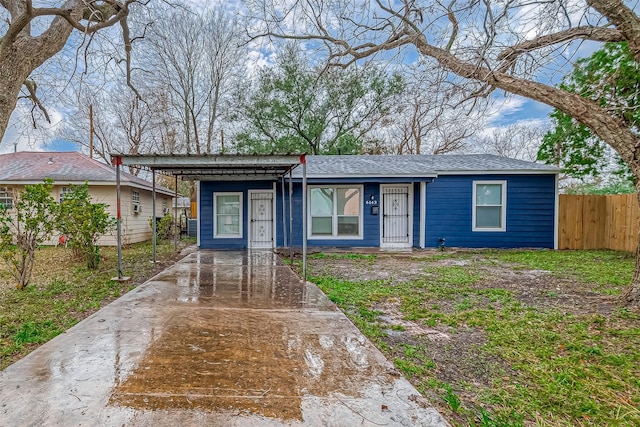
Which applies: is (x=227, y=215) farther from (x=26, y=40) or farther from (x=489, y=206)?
(x=489, y=206)

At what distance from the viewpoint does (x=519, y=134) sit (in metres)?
21.6

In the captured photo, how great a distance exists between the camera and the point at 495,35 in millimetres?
5105

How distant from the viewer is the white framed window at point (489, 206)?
10.2m

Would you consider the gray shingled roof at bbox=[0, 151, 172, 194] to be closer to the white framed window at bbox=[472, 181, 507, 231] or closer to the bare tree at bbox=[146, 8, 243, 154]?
the bare tree at bbox=[146, 8, 243, 154]

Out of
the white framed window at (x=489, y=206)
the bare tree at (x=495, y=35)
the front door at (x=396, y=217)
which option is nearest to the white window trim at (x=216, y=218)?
the front door at (x=396, y=217)

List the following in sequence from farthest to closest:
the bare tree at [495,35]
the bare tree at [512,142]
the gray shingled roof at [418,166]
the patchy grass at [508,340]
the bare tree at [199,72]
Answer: the bare tree at [512,142] → the bare tree at [199,72] → the gray shingled roof at [418,166] → the bare tree at [495,35] → the patchy grass at [508,340]

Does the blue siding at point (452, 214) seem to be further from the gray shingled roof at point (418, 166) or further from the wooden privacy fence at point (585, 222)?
the wooden privacy fence at point (585, 222)

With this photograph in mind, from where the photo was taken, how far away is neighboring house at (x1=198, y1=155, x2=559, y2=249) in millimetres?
10203

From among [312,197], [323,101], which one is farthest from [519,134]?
[312,197]

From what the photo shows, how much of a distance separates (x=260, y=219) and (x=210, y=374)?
8279 mm

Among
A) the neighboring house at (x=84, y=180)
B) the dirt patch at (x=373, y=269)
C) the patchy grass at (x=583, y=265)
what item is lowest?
the dirt patch at (x=373, y=269)

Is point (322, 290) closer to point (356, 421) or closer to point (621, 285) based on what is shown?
point (356, 421)

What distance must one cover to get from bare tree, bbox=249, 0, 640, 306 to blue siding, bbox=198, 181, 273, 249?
461cm

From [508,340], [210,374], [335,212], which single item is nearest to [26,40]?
[210,374]
